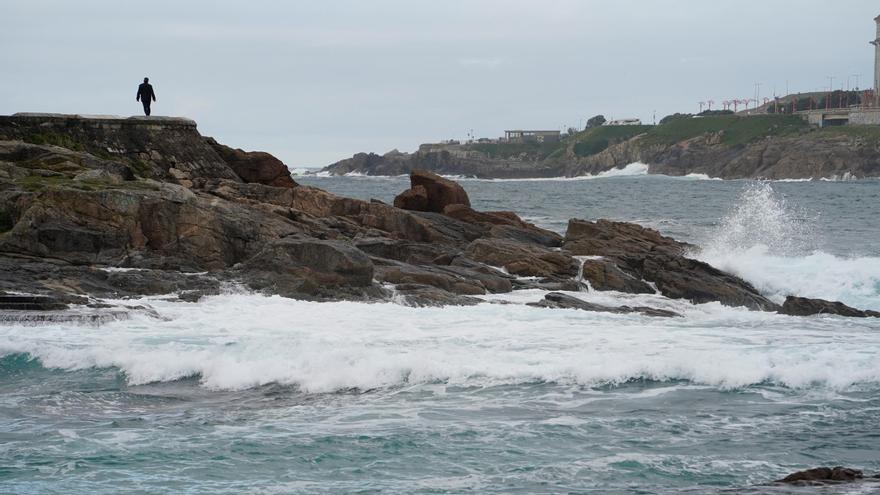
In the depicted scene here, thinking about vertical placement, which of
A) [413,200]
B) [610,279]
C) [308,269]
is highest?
[413,200]

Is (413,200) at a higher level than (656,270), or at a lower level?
higher

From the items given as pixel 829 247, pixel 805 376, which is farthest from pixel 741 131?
pixel 805 376

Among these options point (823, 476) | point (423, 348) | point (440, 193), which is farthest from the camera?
point (440, 193)

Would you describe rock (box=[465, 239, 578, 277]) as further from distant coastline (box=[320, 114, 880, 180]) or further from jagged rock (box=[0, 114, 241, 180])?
distant coastline (box=[320, 114, 880, 180])

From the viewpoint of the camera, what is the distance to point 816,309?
22.8 meters

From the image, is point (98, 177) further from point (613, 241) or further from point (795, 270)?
point (795, 270)

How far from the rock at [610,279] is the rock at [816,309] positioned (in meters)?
2.89

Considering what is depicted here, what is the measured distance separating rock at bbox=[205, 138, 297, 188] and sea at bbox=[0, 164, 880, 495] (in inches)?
431

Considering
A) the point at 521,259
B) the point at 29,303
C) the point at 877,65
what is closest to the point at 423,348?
the point at 29,303

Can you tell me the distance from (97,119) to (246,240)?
8886mm

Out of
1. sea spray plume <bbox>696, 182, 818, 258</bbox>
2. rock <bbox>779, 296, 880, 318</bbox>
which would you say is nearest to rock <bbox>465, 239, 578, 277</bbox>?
rock <bbox>779, 296, 880, 318</bbox>

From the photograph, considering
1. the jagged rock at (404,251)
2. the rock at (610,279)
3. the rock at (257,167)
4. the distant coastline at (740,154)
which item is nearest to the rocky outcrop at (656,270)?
the rock at (610,279)

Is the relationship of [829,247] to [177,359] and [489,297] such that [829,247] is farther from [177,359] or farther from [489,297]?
[177,359]

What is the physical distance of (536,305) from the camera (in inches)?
843
